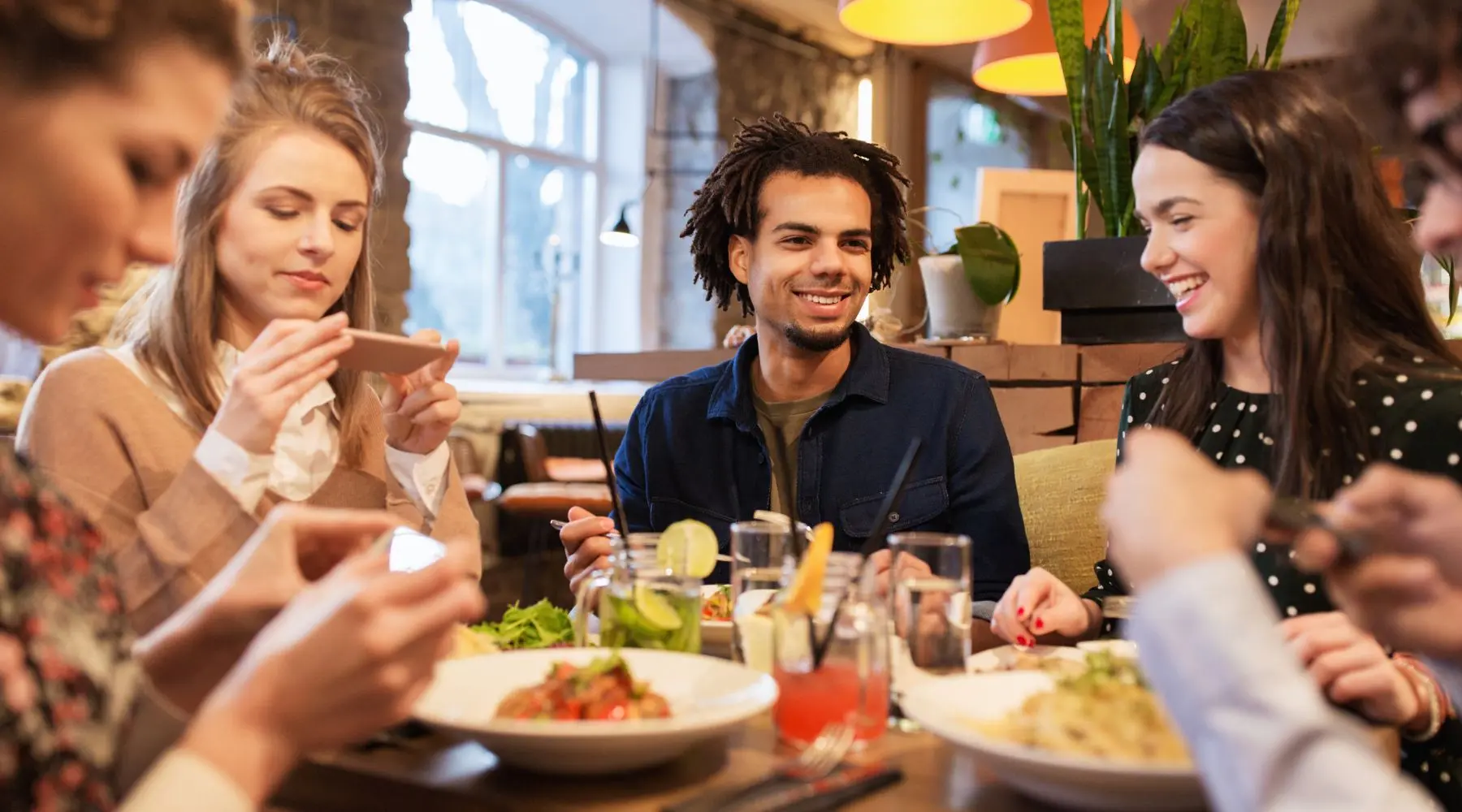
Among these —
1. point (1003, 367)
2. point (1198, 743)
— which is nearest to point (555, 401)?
point (1003, 367)

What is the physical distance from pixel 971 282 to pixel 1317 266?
1349mm

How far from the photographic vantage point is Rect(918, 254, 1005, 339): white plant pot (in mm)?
3037

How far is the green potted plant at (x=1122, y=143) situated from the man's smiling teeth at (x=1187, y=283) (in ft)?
2.89

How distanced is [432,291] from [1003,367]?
433 cm

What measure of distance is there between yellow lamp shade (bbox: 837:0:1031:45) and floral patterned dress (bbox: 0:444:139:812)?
10.9ft

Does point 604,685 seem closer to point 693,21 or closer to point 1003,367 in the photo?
point 1003,367

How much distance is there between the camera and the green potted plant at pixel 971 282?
297 centimetres

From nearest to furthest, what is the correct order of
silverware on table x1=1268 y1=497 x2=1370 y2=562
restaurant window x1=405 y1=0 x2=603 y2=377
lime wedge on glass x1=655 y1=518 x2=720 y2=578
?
silverware on table x1=1268 y1=497 x2=1370 y2=562, lime wedge on glass x1=655 y1=518 x2=720 y2=578, restaurant window x1=405 y1=0 x2=603 y2=377

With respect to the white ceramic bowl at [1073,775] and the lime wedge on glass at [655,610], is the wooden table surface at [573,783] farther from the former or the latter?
the lime wedge on glass at [655,610]

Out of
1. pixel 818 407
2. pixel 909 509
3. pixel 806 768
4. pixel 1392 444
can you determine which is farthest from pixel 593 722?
pixel 818 407

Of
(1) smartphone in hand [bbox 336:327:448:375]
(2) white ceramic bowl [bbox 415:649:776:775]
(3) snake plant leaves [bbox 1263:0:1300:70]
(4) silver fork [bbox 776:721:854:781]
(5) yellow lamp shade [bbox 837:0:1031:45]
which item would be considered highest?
(5) yellow lamp shade [bbox 837:0:1031:45]

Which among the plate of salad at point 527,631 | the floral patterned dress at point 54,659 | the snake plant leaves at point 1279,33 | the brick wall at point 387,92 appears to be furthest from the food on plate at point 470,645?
the brick wall at point 387,92

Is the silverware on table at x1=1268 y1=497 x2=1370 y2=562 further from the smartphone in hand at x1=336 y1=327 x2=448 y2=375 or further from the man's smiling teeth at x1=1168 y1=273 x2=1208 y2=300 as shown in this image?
the smartphone in hand at x1=336 y1=327 x2=448 y2=375

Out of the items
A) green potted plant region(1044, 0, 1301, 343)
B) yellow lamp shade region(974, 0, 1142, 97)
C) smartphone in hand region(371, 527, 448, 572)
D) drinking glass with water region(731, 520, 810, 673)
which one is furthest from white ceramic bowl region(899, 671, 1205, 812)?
yellow lamp shade region(974, 0, 1142, 97)
